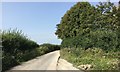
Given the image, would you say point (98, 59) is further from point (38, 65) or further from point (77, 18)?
point (77, 18)

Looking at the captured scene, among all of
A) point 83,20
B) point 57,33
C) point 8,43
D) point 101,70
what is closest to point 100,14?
point 83,20

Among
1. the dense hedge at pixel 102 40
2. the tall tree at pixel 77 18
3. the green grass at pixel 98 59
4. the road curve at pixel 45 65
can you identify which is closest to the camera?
the green grass at pixel 98 59

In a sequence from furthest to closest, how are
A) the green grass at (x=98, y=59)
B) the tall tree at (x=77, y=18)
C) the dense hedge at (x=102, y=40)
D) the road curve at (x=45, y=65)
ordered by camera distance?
the tall tree at (x=77, y=18) → the dense hedge at (x=102, y=40) → the road curve at (x=45, y=65) → the green grass at (x=98, y=59)

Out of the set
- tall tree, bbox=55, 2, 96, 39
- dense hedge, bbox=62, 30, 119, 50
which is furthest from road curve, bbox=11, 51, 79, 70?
tall tree, bbox=55, 2, 96, 39

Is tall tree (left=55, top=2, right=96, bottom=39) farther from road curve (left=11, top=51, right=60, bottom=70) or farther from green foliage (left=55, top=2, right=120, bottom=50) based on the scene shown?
road curve (left=11, top=51, right=60, bottom=70)

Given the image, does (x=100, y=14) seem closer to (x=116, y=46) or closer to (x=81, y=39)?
(x=81, y=39)

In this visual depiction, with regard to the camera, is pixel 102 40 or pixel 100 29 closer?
pixel 102 40

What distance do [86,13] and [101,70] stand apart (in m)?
26.1

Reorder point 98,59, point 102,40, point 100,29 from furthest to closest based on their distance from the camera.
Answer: point 100,29, point 102,40, point 98,59

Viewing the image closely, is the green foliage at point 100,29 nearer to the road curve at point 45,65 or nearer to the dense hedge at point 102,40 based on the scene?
the dense hedge at point 102,40

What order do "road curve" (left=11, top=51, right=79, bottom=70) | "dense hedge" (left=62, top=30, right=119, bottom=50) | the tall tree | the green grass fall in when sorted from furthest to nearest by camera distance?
the tall tree → "dense hedge" (left=62, top=30, right=119, bottom=50) → "road curve" (left=11, top=51, right=79, bottom=70) → the green grass

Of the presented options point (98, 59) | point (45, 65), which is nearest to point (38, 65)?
point (45, 65)

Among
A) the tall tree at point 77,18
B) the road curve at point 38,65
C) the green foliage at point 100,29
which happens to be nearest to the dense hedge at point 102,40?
the green foliage at point 100,29

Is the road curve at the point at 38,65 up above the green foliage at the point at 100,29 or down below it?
below
